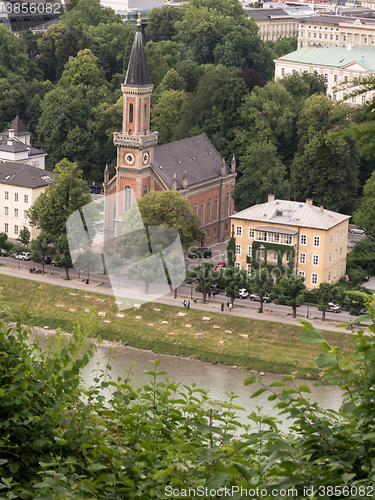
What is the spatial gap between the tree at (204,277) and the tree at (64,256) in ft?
28.0

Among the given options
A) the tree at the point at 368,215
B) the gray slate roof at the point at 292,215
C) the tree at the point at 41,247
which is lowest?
the tree at the point at 41,247

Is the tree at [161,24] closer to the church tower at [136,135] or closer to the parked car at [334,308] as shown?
the church tower at [136,135]

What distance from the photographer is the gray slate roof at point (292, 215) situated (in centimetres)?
5178

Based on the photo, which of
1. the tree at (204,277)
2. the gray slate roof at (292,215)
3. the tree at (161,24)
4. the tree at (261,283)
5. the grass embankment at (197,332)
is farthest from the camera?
the tree at (161,24)

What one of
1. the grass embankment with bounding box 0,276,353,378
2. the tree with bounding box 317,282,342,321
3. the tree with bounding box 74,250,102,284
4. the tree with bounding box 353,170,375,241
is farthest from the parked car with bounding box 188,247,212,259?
the tree with bounding box 317,282,342,321

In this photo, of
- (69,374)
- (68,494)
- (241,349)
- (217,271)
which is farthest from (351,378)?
(217,271)

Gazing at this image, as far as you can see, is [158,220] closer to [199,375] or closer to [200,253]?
[200,253]

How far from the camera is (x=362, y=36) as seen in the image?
129m

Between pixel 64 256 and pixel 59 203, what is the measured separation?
413 centimetres

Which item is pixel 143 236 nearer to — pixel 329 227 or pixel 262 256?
pixel 262 256

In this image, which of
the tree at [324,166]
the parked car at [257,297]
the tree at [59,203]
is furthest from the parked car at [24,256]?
the tree at [324,166]

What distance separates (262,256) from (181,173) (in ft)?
37.4

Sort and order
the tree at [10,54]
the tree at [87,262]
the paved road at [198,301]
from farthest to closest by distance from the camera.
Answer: the tree at [10,54] → the tree at [87,262] → the paved road at [198,301]

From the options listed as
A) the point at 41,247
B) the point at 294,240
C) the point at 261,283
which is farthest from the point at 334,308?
the point at 41,247
